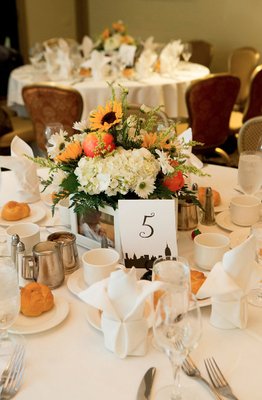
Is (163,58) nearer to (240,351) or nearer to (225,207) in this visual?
(225,207)

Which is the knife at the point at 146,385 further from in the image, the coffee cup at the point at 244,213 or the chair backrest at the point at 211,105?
the chair backrest at the point at 211,105

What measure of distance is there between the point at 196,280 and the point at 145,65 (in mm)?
3251

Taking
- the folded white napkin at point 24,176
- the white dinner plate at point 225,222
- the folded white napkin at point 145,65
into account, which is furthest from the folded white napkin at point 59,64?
the white dinner plate at point 225,222

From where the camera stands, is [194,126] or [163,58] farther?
[163,58]

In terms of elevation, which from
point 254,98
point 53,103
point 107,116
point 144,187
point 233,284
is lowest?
point 254,98

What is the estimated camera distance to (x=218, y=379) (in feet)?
3.31

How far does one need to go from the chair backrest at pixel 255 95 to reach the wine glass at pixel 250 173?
2.70 m

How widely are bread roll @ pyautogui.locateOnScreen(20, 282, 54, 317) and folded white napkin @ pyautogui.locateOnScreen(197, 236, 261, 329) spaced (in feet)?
1.21

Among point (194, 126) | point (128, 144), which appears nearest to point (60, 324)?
point (128, 144)

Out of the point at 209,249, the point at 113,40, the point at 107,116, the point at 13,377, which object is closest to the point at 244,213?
the point at 209,249

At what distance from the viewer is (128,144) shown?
1.48 m

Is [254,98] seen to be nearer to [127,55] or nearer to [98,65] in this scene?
[127,55]

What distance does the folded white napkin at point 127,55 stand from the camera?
4.38m

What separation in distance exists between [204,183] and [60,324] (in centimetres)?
107
